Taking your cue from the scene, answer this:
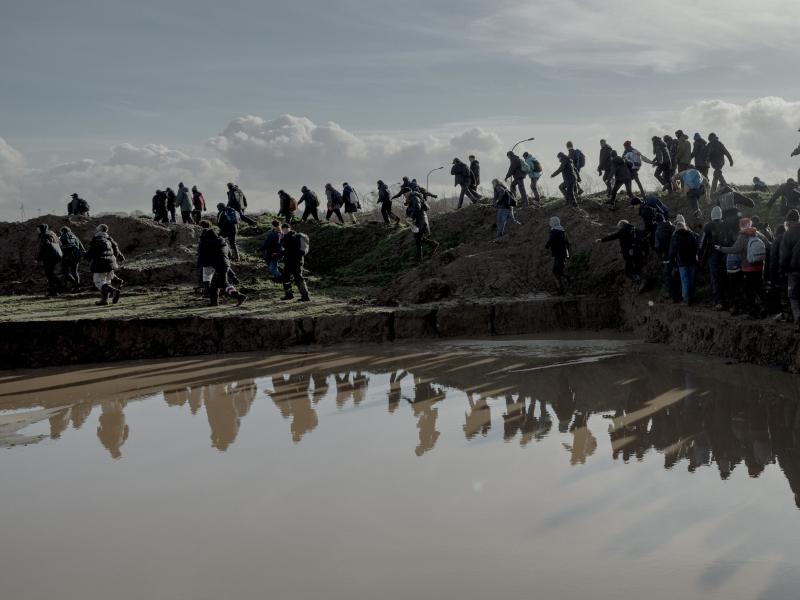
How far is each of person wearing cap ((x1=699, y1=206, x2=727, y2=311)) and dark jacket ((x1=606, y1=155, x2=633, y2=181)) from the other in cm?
613

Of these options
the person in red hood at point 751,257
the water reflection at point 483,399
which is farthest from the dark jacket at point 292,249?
the person in red hood at point 751,257

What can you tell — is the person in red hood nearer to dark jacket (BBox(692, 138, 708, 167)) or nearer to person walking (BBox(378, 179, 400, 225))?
dark jacket (BBox(692, 138, 708, 167))

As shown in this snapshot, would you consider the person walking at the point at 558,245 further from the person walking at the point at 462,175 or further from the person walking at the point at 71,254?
the person walking at the point at 71,254

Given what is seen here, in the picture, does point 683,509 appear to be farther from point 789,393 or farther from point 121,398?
point 121,398

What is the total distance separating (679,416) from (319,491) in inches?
164

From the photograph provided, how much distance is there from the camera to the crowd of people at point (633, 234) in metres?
11.4

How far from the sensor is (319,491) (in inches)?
254

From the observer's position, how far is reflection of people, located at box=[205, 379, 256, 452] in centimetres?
856

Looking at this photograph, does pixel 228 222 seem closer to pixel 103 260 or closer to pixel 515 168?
pixel 103 260

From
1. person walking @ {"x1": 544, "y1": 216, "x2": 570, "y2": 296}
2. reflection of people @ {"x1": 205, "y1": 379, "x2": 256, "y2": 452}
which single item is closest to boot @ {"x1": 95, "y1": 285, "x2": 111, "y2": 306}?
reflection of people @ {"x1": 205, "y1": 379, "x2": 256, "y2": 452}

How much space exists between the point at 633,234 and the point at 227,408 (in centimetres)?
885

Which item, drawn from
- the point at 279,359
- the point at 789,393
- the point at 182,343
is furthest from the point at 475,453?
the point at 182,343

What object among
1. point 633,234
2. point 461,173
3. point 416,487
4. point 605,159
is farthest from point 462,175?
point 416,487

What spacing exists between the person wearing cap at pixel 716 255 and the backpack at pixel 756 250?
3.18 feet
